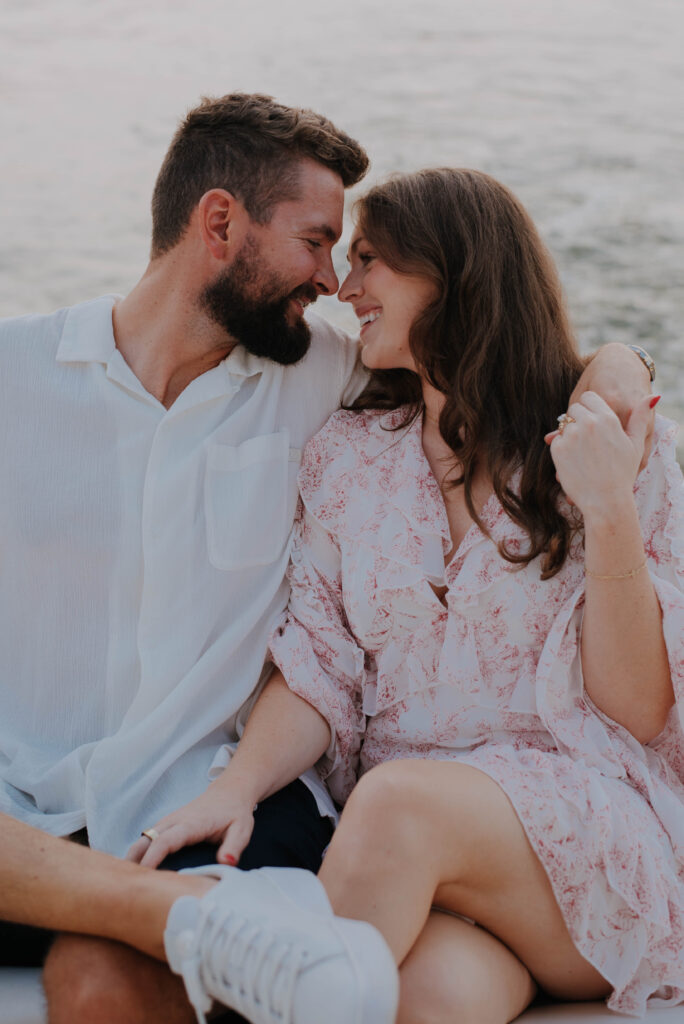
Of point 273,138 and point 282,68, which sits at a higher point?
point 273,138

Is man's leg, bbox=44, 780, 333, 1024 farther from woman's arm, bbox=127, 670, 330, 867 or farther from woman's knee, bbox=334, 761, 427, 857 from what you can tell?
woman's knee, bbox=334, 761, 427, 857

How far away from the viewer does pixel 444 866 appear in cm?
167

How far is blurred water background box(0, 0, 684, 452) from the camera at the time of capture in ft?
25.8

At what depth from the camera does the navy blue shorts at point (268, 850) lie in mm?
1843

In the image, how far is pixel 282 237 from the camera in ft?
7.62

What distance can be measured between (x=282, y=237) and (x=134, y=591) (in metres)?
0.78

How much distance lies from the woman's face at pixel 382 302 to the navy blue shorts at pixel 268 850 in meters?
0.85

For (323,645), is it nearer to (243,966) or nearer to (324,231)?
(243,966)

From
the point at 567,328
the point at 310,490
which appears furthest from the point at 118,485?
the point at 567,328

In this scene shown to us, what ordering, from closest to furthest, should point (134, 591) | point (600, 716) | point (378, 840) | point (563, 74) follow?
1. point (378, 840)
2. point (600, 716)
3. point (134, 591)
4. point (563, 74)

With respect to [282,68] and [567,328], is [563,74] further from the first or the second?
[567,328]

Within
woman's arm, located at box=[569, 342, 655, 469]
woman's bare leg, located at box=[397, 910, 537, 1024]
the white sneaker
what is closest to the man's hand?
woman's arm, located at box=[569, 342, 655, 469]

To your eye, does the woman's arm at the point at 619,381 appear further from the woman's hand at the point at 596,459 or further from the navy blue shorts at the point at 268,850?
the navy blue shorts at the point at 268,850

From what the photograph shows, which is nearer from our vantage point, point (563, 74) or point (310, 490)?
point (310, 490)
